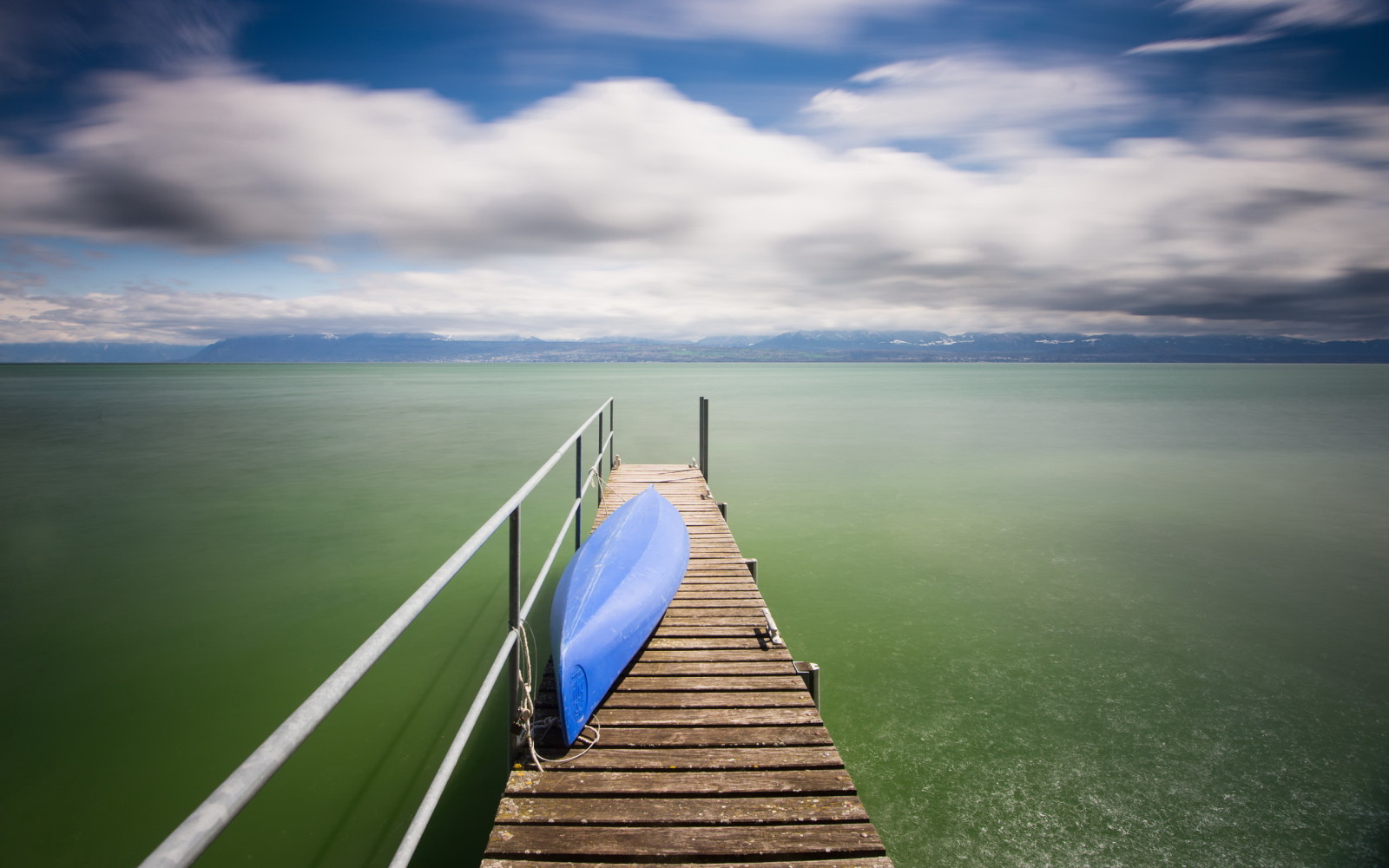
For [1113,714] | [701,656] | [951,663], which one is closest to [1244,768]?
[1113,714]

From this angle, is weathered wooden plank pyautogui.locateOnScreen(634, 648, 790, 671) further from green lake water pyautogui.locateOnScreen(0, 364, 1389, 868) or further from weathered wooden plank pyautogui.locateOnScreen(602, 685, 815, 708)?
green lake water pyautogui.locateOnScreen(0, 364, 1389, 868)

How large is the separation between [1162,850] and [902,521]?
6.66m

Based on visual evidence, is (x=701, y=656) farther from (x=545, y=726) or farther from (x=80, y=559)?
(x=80, y=559)

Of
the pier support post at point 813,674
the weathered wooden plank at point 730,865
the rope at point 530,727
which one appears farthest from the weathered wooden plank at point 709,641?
the weathered wooden plank at point 730,865

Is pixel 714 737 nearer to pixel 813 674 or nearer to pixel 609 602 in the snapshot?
pixel 609 602

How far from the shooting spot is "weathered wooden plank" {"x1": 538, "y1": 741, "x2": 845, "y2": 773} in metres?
2.89

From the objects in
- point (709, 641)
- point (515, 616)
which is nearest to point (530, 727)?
point (515, 616)

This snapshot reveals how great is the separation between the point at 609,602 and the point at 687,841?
1.56m

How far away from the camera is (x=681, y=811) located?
262 cm

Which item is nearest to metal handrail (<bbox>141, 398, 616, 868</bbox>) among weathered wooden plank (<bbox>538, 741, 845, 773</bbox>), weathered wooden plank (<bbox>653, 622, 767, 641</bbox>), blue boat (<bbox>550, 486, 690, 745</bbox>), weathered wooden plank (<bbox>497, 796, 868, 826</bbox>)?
weathered wooden plank (<bbox>497, 796, 868, 826</bbox>)

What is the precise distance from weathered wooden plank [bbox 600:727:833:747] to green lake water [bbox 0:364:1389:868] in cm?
108

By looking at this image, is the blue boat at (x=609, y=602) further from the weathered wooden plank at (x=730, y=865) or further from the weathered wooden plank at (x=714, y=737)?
the weathered wooden plank at (x=730, y=865)

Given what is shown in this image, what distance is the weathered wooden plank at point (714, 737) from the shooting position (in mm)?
3047

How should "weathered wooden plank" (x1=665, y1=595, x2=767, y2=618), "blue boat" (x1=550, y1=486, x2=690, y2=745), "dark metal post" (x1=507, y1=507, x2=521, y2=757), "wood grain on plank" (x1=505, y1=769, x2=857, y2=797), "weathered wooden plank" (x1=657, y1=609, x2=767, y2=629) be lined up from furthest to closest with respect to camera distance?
"weathered wooden plank" (x1=665, y1=595, x2=767, y2=618), "weathered wooden plank" (x1=657, y1=609, x2=767, y2=629), "blue boat" (x1=550, y1=486, x2=690, y2=745), "dark metal post" (x1=507, y1=507, x2=521, y2=757), "wood grain on plank" (x1=505, y1=769, x2=857, y2=797)
